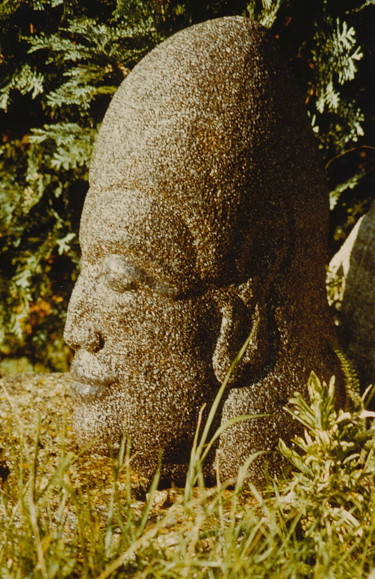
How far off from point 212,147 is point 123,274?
0.67 metres

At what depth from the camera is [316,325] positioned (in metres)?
2.72

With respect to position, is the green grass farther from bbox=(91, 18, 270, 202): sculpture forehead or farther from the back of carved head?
bbox=(91, 18, 270, 202): sculpture forehead

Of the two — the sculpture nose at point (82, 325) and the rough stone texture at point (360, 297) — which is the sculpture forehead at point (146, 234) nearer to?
the sculpture nose at point (82, 325)

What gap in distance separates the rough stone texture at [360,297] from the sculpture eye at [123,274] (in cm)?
154

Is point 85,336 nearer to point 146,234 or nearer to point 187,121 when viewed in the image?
point 146,234

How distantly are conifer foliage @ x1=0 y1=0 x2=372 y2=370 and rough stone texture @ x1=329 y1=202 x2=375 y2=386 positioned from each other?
51 centimetres

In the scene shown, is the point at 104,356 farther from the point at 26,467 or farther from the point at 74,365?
the point at 26,467

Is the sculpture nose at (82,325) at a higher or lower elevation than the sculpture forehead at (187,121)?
lower

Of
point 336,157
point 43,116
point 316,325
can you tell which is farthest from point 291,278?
point 43,116

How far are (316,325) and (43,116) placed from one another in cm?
290

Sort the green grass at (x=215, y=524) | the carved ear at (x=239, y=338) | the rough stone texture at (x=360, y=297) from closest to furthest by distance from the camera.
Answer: the green grass at (x=215, y=524) → the carved ear at (x=239, y=338) → the rough stone texture at (x=360, y=297)

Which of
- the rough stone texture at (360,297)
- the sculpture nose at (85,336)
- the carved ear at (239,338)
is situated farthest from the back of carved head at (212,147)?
the rough stone texture at (360,297)

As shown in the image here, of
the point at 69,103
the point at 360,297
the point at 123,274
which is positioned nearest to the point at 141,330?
the point at 123,274

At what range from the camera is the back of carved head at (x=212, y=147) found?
91.4 inches
